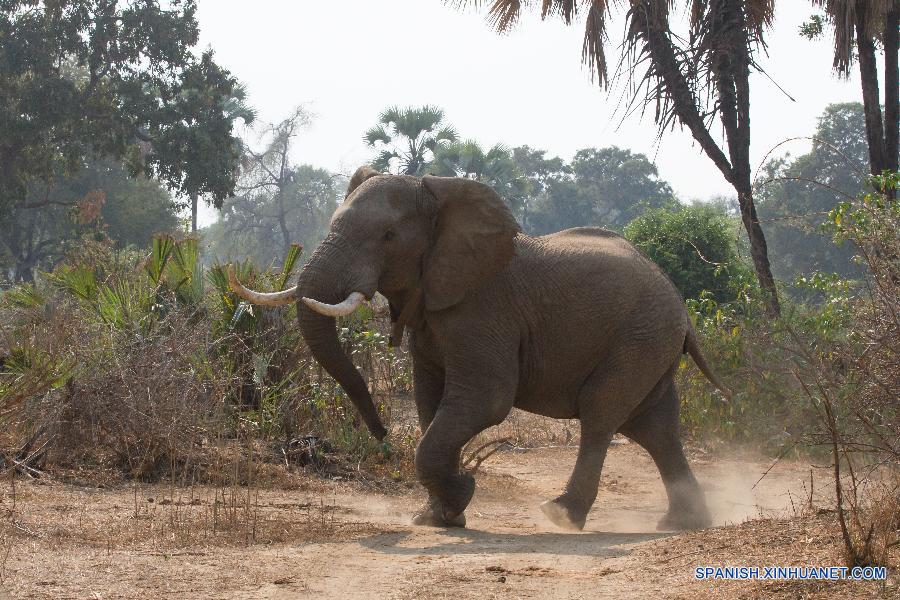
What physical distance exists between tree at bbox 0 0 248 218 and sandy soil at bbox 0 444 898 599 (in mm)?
23090

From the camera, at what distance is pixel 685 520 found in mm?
8102

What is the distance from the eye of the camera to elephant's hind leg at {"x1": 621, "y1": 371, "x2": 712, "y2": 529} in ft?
27.2

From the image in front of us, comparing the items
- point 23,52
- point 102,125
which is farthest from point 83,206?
point 23,52

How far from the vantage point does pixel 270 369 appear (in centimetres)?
1045

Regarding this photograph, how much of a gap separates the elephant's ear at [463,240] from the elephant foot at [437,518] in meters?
1.43

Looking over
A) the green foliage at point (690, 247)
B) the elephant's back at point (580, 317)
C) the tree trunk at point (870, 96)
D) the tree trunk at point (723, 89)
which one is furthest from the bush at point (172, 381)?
the green foliage at point (690, 247)

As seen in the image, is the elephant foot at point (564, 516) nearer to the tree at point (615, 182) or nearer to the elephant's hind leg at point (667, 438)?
the elephant's hind leg at point (667, 438)

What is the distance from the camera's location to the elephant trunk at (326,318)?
683 cm

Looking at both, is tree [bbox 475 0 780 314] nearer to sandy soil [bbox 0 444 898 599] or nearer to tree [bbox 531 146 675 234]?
sandy soil [bbox 0 444 898 599]

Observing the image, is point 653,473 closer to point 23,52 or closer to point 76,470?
point 76,470

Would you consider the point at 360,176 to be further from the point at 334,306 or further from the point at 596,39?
the point at 596,39

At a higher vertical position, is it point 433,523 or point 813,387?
point 813,387

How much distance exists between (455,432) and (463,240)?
1374mm

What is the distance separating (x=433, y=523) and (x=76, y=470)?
3.23 metres
